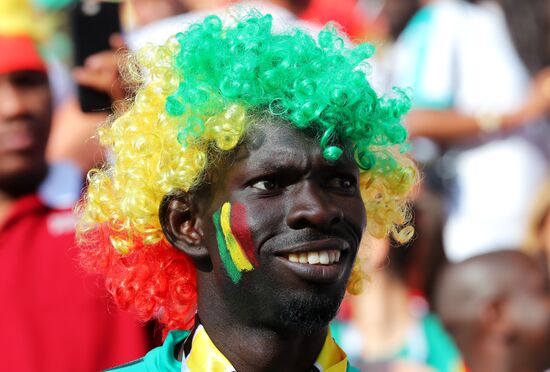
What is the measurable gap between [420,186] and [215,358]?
2.44 meters

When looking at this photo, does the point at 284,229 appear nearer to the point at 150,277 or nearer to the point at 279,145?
the point at 279,145

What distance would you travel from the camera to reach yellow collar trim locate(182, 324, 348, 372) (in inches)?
102

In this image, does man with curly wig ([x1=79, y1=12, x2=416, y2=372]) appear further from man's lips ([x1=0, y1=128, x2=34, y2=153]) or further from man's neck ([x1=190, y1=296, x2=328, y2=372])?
man's lips ([x1=0, y1=128, x2=34, y2=153])

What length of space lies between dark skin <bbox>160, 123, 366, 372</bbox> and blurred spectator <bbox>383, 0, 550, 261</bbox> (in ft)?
9.09

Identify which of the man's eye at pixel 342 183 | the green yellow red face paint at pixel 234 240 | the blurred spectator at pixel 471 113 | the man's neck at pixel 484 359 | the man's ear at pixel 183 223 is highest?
the man's eye at pixel 342 183

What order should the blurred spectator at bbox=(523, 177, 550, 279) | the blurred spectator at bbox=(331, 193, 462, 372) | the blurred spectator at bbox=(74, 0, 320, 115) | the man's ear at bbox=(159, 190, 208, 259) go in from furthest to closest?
the blurred spectator at bbox=(523, 177, 550, 279) → the blurred spectator at bbox=(331, 193, 462, 372) → the blurred spectator at bbox=(74, 0, 320, 115) → the man's ear at bbox=(159, 190, 208, 259)

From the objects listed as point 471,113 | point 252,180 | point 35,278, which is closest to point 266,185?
point 252,180

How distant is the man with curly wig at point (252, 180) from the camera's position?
2508 mm

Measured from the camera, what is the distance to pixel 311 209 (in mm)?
2467

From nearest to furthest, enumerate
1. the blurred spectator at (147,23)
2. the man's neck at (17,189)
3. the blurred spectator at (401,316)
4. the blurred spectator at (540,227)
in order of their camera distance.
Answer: the man's neck at (17,189), the blurred spectator at (147,23), the blurred spectator at (401,316), the blurred spectator at (540,227)

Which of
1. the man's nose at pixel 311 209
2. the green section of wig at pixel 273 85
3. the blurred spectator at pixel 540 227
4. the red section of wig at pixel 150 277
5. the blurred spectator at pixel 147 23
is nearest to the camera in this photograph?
the man's nose at pixel 311 209

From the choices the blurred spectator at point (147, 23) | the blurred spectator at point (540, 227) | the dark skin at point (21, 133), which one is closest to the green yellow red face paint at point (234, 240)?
the blurred spectator at point (147, 23)

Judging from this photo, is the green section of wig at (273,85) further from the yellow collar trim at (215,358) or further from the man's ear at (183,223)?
the yellow collar trim at (215,358)

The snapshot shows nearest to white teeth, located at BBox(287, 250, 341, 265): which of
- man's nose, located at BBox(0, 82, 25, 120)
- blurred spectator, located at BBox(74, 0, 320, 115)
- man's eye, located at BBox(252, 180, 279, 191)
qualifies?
man's eye, located at BBox(252, 180, 279, 191)
